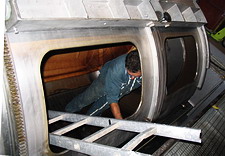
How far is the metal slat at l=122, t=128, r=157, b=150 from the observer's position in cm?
101

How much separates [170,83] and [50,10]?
1539mm

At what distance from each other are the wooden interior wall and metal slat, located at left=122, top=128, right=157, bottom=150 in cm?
225

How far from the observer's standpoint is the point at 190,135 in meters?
1.01

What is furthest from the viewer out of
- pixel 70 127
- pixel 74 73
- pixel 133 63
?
pixel 74 73

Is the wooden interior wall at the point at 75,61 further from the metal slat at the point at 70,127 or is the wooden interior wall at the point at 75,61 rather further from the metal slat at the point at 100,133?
the metal slat at the point at 100,133

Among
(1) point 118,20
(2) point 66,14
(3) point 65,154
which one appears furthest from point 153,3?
(3) point 65,154

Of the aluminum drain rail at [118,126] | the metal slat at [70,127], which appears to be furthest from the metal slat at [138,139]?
the metal slat at [70,127]

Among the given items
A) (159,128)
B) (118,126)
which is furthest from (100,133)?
(159,128)

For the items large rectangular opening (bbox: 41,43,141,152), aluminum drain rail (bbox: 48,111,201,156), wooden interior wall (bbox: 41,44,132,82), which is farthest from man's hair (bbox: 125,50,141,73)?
wooden interior wall (bbox: 41,44,132,82)

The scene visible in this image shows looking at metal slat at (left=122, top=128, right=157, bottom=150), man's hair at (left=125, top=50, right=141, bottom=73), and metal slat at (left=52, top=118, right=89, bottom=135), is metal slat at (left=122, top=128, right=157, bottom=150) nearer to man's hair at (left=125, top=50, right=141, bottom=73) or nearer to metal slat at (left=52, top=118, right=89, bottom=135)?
metal slat at (left=52, top=118, right=89, bottom=135)

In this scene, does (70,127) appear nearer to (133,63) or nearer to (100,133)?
(100,133)

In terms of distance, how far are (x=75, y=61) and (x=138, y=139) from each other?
2.66 m

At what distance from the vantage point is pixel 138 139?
1064 mm

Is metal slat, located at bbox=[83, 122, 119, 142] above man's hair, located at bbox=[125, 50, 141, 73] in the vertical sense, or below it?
below
